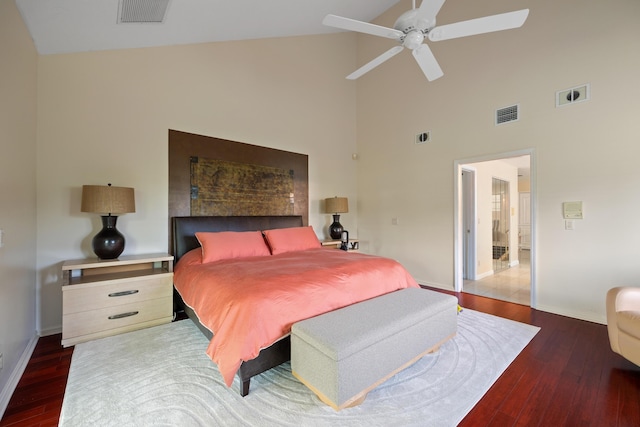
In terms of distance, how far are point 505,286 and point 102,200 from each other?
553 cm

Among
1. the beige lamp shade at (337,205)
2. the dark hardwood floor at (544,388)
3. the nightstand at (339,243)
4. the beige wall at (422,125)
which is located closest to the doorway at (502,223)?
the beige wall at (422,125)

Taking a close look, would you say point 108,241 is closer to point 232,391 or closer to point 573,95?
point 232,391

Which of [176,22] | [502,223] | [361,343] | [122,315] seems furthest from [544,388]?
[502,223]

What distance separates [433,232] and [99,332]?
4317 mm

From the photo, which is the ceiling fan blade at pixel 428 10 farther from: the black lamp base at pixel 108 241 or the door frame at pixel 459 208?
the black lamp base at pixel 108 241

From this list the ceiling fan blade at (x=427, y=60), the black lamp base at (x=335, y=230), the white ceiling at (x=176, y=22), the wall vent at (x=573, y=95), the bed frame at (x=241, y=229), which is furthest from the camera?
the black lamp base at (x=335, y=230)

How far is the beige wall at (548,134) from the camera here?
9.09 feet

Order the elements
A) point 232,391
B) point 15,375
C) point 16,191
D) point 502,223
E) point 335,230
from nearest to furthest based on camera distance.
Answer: point 232,391 < point 15,375 < point 16,191 < point 335,230 < point 502,223

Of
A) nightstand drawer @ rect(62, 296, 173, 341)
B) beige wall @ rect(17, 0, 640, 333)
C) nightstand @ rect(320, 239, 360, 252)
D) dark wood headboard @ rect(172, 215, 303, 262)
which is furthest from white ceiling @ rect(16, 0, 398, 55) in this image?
nightstand @ rect(320, 239, 360, 252)

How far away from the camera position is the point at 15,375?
1895 mm

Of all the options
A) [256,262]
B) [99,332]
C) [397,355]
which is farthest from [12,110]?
[397,355]

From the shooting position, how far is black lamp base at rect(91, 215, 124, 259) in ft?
8.75

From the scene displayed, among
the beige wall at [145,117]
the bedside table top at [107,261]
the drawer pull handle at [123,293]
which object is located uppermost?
the beige wall at [145,117]

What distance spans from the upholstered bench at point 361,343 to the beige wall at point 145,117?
8.23 feet
